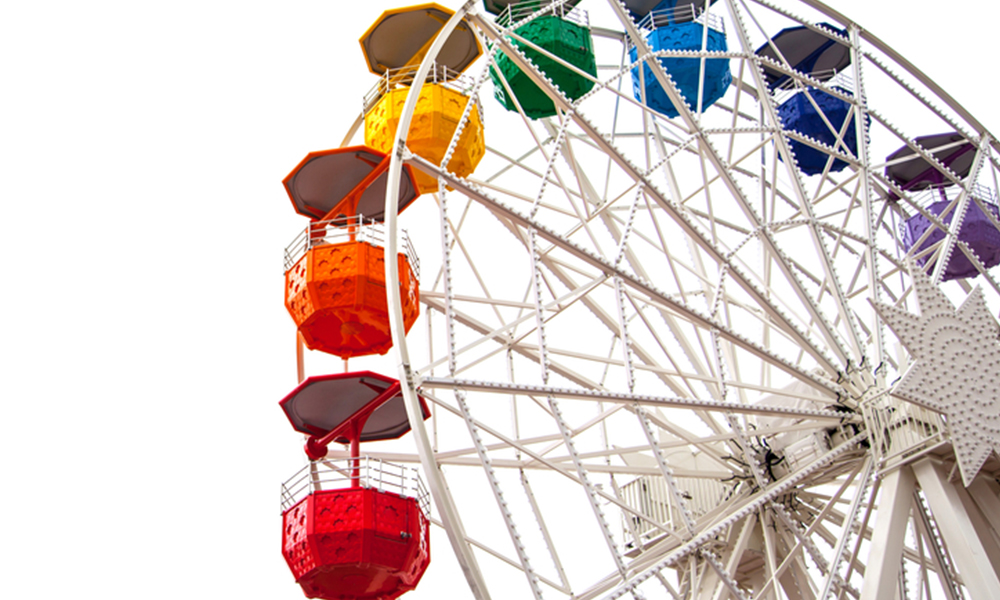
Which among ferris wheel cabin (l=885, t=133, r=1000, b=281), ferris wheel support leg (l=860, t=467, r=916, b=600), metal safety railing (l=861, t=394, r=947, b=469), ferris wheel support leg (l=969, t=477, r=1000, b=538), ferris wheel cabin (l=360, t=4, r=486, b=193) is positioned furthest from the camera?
ferris wheel cabin (l=885, t=133, r=1000, b=281)

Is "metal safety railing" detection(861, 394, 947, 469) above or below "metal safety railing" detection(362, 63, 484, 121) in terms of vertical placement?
below

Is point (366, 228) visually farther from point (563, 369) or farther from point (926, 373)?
point (926, 373)

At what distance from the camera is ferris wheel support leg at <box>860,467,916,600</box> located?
11.2m

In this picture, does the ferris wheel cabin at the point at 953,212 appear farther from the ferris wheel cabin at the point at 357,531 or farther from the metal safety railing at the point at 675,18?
the ferris wheel cabin at the point at 357,531

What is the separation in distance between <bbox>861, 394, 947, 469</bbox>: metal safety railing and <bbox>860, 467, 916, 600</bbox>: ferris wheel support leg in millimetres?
Answer: 233

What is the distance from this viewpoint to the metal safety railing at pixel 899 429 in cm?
1209

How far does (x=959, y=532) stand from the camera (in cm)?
1170

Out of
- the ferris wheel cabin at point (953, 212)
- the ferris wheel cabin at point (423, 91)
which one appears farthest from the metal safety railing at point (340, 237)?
the ferris wheel cabin at point (953, 212)

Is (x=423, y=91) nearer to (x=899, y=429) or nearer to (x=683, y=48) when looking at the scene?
(x=683, y=48)

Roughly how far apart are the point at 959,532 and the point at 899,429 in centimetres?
135

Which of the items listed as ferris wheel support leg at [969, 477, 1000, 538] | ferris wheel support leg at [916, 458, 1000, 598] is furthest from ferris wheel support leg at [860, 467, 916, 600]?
ferris wheel support leg at [969, 477, 1000, 538]

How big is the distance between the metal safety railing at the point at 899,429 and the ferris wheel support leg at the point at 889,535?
0.23m

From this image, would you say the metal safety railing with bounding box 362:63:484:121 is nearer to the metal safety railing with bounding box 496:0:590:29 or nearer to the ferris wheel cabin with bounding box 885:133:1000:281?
the metal safety railing with bounding box 496:0:590:29

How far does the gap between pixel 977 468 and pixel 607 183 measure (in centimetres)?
702
